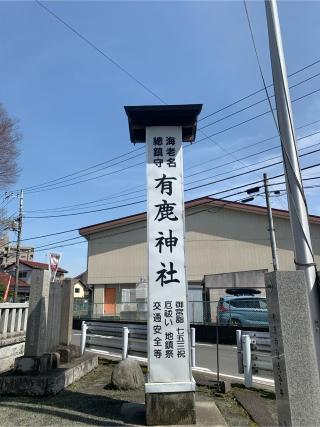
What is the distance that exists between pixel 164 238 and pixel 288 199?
6.83ft

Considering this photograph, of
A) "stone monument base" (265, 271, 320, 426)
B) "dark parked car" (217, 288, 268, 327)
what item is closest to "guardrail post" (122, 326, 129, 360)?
"stone monument base" (265, 271, 320, 426)

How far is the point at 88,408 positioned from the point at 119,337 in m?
6.25

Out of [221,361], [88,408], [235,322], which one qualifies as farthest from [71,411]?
[235,322]

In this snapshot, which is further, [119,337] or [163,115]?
[119,337]

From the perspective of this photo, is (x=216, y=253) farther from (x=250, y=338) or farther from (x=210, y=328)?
(x=250, y=338)

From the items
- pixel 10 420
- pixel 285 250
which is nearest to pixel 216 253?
pixel 285 250

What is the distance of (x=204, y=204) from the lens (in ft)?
110

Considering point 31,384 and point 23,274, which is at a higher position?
point 23,274

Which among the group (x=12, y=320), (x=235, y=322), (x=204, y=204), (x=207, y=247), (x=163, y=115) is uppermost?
(x=204, y=204)

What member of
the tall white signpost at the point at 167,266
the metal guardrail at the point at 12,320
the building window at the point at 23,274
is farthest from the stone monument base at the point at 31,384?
the building window at the point at 23,274

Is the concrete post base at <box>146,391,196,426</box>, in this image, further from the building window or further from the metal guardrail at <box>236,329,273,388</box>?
the building window

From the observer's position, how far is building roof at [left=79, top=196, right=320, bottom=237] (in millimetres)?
30719

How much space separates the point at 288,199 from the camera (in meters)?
4.83

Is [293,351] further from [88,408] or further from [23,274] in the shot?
[23,274]
